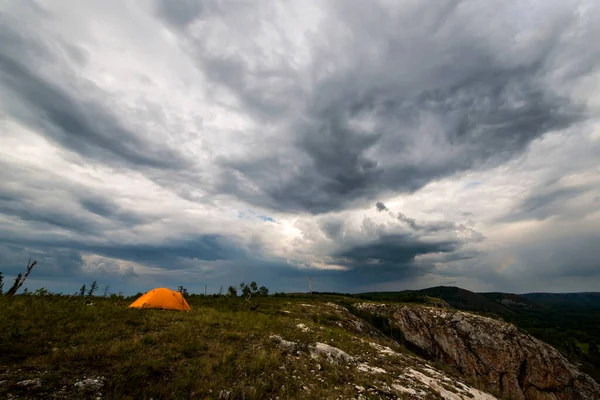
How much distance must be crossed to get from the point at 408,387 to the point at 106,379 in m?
13.0

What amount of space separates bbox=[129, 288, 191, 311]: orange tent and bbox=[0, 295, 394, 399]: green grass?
7.24 meters

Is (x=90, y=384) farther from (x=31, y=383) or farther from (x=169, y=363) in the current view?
(x=169, y=363)

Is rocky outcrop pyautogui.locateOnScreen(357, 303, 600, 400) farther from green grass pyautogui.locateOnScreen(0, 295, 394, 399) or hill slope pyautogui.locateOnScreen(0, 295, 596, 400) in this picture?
green grass pyautogui.locateOnScreen(0, 295, 394, 399)

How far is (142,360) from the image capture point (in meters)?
10.3

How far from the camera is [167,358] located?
11.1m

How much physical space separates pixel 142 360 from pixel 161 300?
15.9m

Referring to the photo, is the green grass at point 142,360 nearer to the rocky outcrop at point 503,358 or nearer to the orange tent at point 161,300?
the orange tent at point 161,300

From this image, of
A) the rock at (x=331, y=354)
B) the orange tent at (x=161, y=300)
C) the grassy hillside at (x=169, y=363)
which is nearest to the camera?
the grassy hillside at (x=169, y=363)

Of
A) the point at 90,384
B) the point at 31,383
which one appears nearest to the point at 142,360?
the point at 90,384

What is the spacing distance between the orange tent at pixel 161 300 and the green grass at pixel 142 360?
285 inches

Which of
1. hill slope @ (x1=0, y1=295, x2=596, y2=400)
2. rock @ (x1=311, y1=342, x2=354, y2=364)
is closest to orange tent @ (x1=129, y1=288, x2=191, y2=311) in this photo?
hill slope @ (x1=0, y1=295, x2=596, y2=400)

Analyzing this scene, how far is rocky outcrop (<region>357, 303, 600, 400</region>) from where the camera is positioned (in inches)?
2312

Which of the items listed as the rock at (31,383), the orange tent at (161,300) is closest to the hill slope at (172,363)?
the rock at (31,383)

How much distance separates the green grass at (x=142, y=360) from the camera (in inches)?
331
